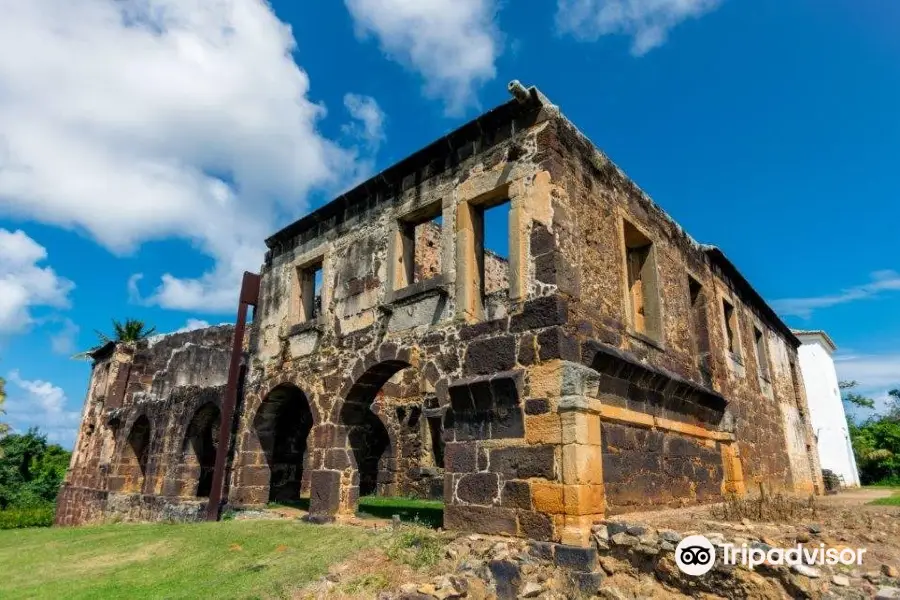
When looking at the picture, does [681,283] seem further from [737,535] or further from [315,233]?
[315,233]

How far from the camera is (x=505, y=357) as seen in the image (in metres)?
6.50

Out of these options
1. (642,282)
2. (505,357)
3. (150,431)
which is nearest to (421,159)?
(505,357)

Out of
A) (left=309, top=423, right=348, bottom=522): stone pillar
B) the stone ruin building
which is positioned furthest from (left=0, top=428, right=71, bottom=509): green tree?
(left=309, top=423, right=348, bottom=522): stone pillar

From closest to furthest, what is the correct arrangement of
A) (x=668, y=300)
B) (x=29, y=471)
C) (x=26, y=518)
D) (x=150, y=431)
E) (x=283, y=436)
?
(x=668, y=300) < (x=283, y=436) < (x=150, y=431) < (x=26, y=518) < (x=29, y=471)

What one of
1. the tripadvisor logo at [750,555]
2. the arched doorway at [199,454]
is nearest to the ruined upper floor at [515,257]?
the tripadvisor logo at [750,555]

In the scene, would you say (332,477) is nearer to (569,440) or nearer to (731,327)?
(569,440)

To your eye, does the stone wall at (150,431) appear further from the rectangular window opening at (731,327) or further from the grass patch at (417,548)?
the rectangular window opening at (731,327)

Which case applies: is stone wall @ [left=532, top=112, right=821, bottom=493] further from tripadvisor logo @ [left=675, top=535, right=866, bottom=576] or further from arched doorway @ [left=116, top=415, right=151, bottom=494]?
arched doorway @ [left=116, top=415, right=151, bottom=494]

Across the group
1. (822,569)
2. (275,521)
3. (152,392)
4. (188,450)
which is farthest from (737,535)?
(152,392)

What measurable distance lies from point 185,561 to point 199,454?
269 inches

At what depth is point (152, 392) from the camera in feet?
50.9

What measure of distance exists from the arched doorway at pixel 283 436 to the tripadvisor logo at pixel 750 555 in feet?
22.7

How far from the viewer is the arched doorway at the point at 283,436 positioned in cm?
1038

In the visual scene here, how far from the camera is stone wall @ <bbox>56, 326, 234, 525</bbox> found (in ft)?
42.5
